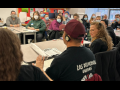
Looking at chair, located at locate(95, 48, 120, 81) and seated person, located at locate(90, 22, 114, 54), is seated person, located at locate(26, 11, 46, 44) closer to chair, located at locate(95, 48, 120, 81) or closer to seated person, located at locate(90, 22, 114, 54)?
seated person, located at locate(90, 22, 114, 54)

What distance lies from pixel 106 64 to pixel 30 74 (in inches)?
46.0

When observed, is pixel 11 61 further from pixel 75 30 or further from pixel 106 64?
pixel 106 64

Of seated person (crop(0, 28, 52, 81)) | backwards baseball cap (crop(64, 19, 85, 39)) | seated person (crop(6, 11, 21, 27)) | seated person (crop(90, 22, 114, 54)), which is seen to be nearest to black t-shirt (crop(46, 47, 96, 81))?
backwards baseball cap (crop(64, 19, 85, 39))

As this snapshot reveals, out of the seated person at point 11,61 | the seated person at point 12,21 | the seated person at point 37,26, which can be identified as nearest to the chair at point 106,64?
the seated person at point 11,61

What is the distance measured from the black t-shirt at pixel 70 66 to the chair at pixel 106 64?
0.52 metres

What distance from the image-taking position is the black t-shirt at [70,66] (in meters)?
1.02

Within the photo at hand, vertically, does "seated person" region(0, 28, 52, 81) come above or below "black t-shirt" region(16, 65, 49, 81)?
above

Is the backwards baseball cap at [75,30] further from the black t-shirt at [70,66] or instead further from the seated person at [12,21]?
the seated person at [12,21]

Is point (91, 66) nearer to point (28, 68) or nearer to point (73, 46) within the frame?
point (73, 46)

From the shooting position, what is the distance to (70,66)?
1016mm

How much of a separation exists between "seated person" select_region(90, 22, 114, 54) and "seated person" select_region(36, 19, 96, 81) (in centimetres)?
77

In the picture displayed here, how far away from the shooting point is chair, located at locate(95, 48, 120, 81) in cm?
156
